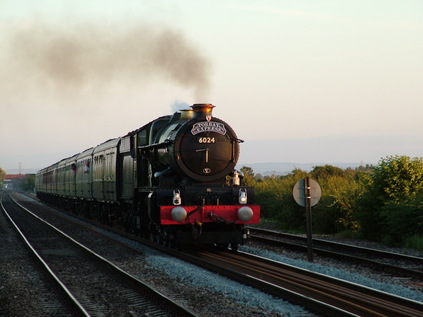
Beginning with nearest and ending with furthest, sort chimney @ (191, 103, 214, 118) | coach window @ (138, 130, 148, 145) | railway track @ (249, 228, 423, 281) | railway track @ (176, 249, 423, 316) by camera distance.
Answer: railway track @ (176, 249, 423, 316) → railway track @ (249, 228, 423, 281) → chimney @ (191, 103, 214, 118) → coach window @ (138, 130, 148, 145)

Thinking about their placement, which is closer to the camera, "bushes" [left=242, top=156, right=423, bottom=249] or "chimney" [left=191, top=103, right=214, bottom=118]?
"chimney" [left=191, top=103, right=214, bottom=118]

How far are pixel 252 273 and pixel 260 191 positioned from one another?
66.0 feet

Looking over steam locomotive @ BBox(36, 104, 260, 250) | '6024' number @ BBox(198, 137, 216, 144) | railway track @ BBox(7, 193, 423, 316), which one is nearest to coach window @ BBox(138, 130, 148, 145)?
steam locomotive @ BBox(36, 104, 260, 250)

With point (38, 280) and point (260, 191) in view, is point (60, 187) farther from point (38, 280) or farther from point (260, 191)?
point (38, 280)

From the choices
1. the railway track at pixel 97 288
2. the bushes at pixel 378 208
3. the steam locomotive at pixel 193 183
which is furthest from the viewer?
the bushes at pixel 378 208

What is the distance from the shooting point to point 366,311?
25.4 ft

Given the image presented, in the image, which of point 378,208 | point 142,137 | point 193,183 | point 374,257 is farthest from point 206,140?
point 378,208

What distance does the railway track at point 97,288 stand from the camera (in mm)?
8367

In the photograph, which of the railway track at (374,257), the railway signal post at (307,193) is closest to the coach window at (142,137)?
the railway track at (374,257)

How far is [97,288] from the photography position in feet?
33.8

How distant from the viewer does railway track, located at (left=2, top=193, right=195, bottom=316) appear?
8.37 metres

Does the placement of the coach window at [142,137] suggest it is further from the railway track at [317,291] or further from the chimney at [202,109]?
the railway track at [317,291]

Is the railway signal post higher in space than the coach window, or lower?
lower

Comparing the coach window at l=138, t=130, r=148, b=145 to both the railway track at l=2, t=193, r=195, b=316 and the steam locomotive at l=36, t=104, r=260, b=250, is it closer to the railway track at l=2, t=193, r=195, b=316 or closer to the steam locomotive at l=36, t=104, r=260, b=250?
the steam locomotive at l=36, t=104, r=260, b=250
